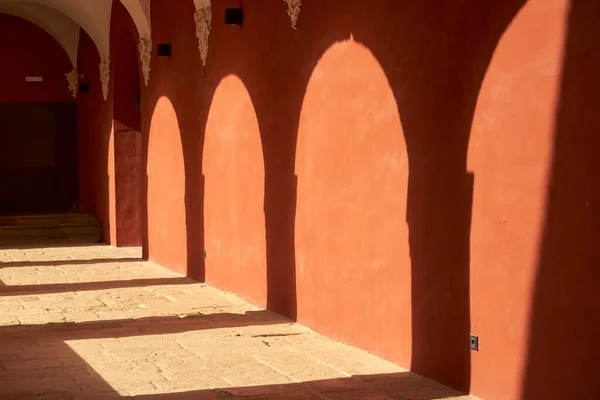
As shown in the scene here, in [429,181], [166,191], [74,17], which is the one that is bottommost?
[166,191]

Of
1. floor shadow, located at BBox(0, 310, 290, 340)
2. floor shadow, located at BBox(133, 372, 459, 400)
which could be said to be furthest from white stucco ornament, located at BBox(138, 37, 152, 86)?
floor shadow, located at BBox(133, 372, 459, 400)

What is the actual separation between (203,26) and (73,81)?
372 inches

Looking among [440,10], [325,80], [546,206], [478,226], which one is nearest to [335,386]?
[478,226]

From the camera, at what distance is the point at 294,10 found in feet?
25.6

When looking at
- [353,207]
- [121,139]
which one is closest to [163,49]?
[121,139]

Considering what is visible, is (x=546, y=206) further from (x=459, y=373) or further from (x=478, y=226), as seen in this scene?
(x=459, y=373)

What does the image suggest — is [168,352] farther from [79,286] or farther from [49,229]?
[49,229]

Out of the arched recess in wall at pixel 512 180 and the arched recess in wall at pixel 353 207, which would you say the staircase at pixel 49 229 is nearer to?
the arched recess in wall at pixel 353 207

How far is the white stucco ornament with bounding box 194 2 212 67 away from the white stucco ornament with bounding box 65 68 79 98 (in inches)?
359

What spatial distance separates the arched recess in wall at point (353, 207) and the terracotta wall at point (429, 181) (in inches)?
0.7

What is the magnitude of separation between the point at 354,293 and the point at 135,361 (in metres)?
1.53

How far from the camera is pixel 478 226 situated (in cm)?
515

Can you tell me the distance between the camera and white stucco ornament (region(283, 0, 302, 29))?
7.76 m

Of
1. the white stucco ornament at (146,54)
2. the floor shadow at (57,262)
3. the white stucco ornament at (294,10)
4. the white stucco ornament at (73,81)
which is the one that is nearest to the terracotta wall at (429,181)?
the white stucco ornament at (294,10)
